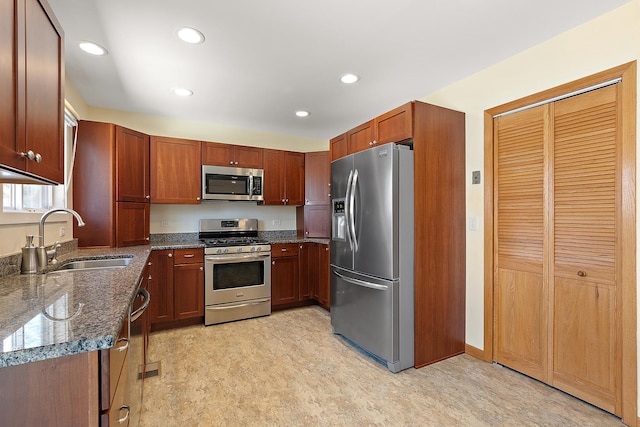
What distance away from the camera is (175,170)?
3596 mm

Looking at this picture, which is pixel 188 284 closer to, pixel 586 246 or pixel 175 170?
pixel 175 170

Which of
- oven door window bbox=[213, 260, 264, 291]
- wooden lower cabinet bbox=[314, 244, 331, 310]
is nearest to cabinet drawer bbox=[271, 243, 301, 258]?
oven door window bbox=[213, 260, 264, 291]

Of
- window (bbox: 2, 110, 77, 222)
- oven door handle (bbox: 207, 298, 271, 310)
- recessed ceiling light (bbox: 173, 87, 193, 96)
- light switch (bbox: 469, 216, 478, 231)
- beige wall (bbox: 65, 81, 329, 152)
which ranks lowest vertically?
oven door handle (bbox: 207, 298, 271, 310)

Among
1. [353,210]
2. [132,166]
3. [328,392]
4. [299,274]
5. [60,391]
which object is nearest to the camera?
[60,391]

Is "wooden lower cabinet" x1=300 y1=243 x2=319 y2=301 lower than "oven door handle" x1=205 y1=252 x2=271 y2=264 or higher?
lower

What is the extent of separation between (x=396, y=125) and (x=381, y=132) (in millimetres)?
197


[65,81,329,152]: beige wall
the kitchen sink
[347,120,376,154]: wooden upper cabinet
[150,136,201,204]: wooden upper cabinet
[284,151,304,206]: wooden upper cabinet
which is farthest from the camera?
[284,151,304,206]: wooden upper cabinet

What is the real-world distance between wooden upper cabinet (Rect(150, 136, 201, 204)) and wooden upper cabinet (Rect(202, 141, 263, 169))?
0.12 meters

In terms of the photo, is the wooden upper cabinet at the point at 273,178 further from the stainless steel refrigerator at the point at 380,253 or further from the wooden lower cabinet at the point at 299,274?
the stainless steel refrigerator at the point at 380,253

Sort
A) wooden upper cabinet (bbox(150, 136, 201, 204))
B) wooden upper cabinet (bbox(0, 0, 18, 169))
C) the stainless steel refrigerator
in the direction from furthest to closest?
wooden upper cabinet (bbox(150, 136, 201, 204))
the stainless steel refrigerator
wooden upper cabinet (bbox(0, 0, 18, 169))

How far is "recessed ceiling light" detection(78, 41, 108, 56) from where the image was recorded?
2.14m

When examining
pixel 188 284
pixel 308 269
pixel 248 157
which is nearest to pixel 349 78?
pixel 248 157

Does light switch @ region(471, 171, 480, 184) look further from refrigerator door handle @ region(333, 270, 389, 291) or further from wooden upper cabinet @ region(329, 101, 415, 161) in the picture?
refrigerator door handle @ region(333, 270, 389, 291)

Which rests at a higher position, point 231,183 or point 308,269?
point 231,183
